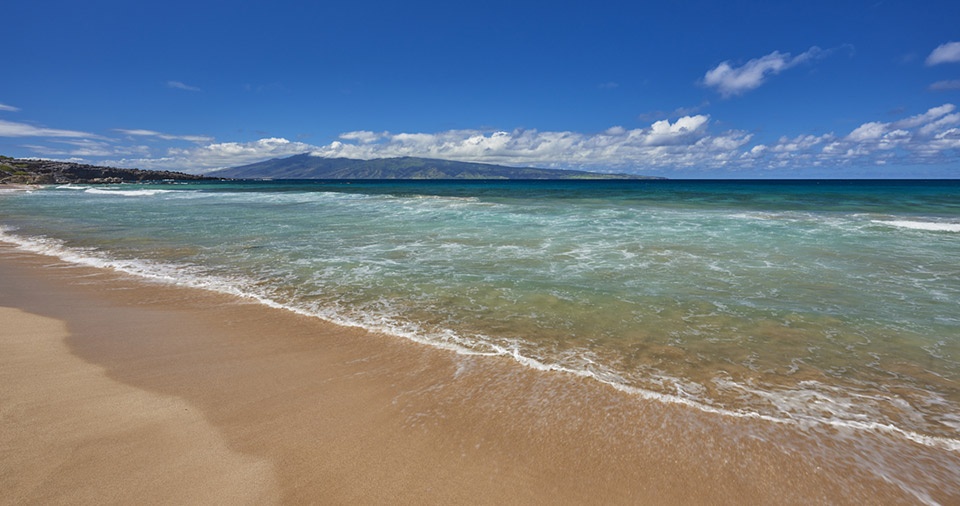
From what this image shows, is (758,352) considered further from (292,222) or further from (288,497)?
(292,222)

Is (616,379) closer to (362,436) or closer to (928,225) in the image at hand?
(362,436)

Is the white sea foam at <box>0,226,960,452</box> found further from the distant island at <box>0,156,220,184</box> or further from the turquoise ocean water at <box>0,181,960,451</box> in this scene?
the distant island at <box>0,156,220,184</box>

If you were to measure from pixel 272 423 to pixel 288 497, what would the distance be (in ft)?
3.65

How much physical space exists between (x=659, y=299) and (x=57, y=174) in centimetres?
12883

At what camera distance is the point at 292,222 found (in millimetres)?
21750

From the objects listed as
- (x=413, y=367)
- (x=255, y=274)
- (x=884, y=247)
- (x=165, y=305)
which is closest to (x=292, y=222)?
(x=255, y=274)

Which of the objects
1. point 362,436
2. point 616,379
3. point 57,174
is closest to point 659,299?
point 616,379

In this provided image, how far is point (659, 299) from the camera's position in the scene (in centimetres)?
809

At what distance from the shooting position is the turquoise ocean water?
4828 millimetres

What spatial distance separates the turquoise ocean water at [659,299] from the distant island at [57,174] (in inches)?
3637

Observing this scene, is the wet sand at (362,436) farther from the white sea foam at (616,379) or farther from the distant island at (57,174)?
the distant island at (57,174)

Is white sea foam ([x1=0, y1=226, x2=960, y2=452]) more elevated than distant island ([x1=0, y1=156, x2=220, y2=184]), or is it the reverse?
distant island ([x1=0, y1=156, x2=220, y2=184])

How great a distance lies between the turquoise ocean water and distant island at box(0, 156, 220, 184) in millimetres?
92389

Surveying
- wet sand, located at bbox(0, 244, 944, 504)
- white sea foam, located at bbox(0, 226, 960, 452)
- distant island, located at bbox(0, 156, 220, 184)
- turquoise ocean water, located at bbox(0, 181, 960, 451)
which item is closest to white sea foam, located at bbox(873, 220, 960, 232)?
turquoise ocean water, located at bbox(0, 181, 960, 451)
